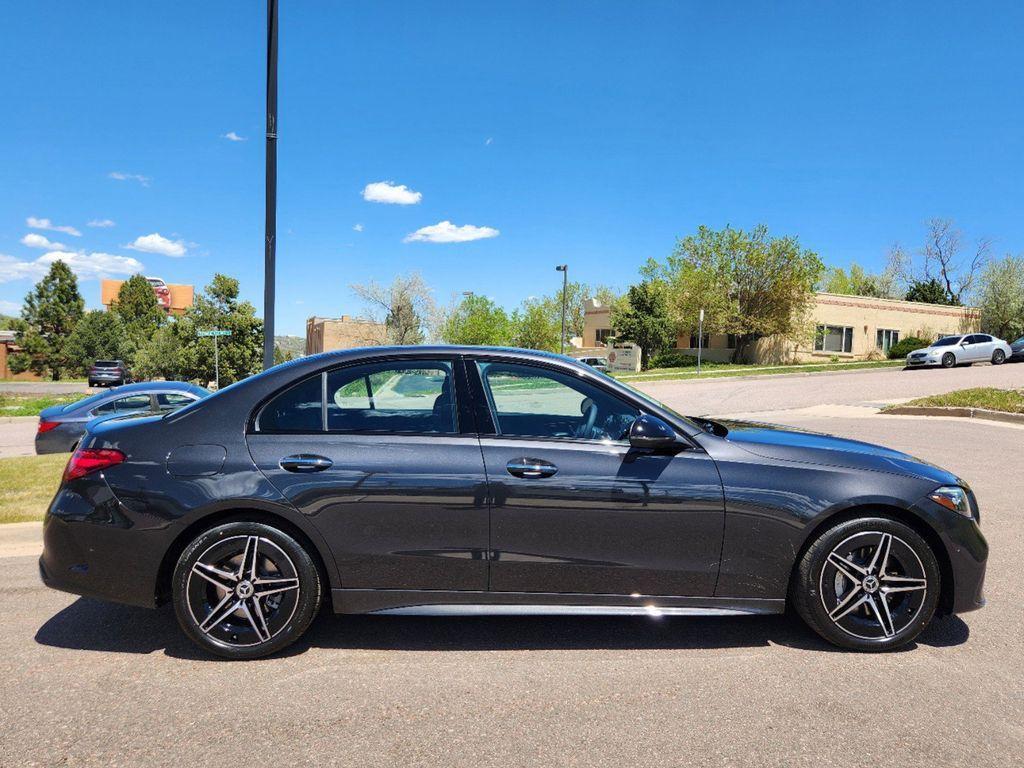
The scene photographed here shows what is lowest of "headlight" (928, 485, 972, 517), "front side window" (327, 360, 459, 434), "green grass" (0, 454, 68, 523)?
"green grass" (0, 454, 68, 523)

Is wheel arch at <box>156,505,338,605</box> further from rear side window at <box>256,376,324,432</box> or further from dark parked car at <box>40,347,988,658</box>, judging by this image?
rear side window at <box>256,376,324,432</box>

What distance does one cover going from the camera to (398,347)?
12.0 ft

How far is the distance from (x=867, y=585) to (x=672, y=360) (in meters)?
41.5

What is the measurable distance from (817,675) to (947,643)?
98 cm

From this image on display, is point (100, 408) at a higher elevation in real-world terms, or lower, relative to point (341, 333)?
lower

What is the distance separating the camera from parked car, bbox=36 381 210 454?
11.5m

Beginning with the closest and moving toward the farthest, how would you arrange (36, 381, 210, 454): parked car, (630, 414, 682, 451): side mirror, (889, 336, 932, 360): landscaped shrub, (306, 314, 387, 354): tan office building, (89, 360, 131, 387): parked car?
(630, 414, 682, 451): side mirror → (36, 381, 210, 454): parked car → (889, 336, 932, 360): landscaped shrub → (89, 360, 131, 387): parked car → (306, 314, 387, 354): tan office building

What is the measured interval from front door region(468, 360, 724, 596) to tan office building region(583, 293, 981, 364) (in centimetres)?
4060

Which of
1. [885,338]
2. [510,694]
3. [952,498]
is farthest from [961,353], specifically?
[510,694]

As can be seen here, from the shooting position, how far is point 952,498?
136 inches

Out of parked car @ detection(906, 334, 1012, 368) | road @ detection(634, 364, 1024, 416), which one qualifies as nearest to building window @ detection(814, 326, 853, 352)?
parked car @ detection(906, 334, 1012, 368)

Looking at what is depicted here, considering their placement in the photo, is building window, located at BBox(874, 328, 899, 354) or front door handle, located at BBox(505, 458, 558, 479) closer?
front door handle, located at BBox(505, 458, 558, 479)

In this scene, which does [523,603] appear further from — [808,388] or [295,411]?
[808,388]

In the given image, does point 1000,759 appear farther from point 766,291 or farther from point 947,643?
point 766,291
